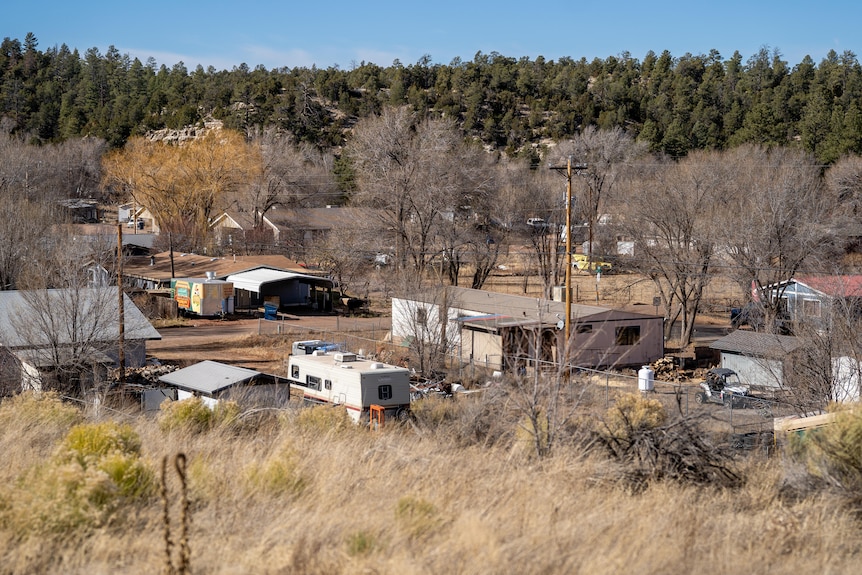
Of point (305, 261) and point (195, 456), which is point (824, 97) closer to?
point (305, 261)

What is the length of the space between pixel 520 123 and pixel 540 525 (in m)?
89.4

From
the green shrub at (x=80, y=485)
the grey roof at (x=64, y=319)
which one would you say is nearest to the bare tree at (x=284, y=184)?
the grey roof at (x=64, y=319)

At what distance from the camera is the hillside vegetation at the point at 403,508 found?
4.39m

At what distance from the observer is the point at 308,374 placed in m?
19.3

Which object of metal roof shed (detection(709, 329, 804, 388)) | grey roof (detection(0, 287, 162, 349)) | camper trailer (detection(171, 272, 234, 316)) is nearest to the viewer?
grey roof (detection(0, 287, 162, 349))

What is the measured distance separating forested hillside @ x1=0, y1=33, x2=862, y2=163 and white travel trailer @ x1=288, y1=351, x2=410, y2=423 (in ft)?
189

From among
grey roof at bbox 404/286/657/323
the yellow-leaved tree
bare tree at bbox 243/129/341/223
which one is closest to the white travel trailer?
grey roof at bbox 404/286/657/323

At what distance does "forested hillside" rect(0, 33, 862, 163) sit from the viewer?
80.5 meters

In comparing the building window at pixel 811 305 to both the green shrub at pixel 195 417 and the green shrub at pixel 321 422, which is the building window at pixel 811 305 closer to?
the green shrub at pixel 321 422

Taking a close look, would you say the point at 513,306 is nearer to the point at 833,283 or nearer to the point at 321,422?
the point at 833,283

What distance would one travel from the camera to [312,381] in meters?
19.1

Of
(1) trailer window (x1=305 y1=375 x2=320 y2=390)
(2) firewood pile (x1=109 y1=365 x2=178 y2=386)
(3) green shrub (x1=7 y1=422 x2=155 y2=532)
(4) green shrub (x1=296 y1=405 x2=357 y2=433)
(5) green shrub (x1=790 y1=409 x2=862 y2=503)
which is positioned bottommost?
(2) firewood pile (x1=109 y1=365 x2=178 y2=386)

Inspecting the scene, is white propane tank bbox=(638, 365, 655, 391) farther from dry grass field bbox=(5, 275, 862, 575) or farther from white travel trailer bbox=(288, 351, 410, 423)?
dry grass field bbox=(5, 275, 862, 575)

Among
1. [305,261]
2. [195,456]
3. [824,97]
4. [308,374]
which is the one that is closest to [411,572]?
[195,456]
